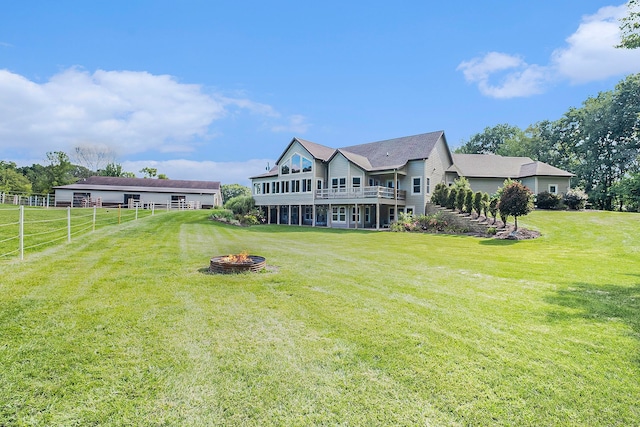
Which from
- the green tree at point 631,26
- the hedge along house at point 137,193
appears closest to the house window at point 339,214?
the green tree at point 631,26

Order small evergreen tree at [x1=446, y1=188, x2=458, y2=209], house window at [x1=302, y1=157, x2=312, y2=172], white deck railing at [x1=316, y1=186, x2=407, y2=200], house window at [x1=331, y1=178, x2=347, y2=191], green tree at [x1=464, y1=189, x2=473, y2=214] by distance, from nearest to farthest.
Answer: green tree at [x1=464, y1=189, x2=473, y2=214]
small evergreen tree at [x1=446, y1=188, x2=458, y2=209]
white deck railing at [x1=316, y1=186, x2=407, y2=200]
house window at [x1=331, y1=178, x2=347, y2=191]
house window at [x1=302, y1=157, x2=312, y2=172]

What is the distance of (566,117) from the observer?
38.6m

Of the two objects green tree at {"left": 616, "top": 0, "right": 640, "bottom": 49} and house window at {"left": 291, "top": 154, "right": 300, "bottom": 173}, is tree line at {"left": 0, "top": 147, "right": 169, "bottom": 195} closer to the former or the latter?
house window at {"left": 291, "top": 154, "right": 300, "bottom": 173}

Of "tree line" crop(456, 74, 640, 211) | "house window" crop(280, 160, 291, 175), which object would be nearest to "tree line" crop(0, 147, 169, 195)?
"house window" crop(280, 160, 291, 175)

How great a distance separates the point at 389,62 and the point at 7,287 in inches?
779

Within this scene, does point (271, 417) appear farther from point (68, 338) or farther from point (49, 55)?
point (49, 55)

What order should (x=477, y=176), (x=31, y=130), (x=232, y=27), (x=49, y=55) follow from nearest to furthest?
(x=232, y=27) < (x=49, y=55) < (x=477, y=176) < (x=31, y=130)

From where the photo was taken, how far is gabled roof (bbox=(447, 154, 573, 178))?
2895cm

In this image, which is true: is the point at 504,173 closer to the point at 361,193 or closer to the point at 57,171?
the point at 361,193

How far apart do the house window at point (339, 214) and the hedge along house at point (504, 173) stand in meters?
10.3

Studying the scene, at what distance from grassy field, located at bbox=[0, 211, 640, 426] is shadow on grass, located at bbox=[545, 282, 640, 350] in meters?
0.04

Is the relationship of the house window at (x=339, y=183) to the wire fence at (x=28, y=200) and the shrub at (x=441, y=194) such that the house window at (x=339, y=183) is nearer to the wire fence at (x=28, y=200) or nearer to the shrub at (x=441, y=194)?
the shrub at (x=441, y=194)

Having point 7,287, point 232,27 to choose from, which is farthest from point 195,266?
point 232,27

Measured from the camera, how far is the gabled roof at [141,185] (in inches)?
1650
